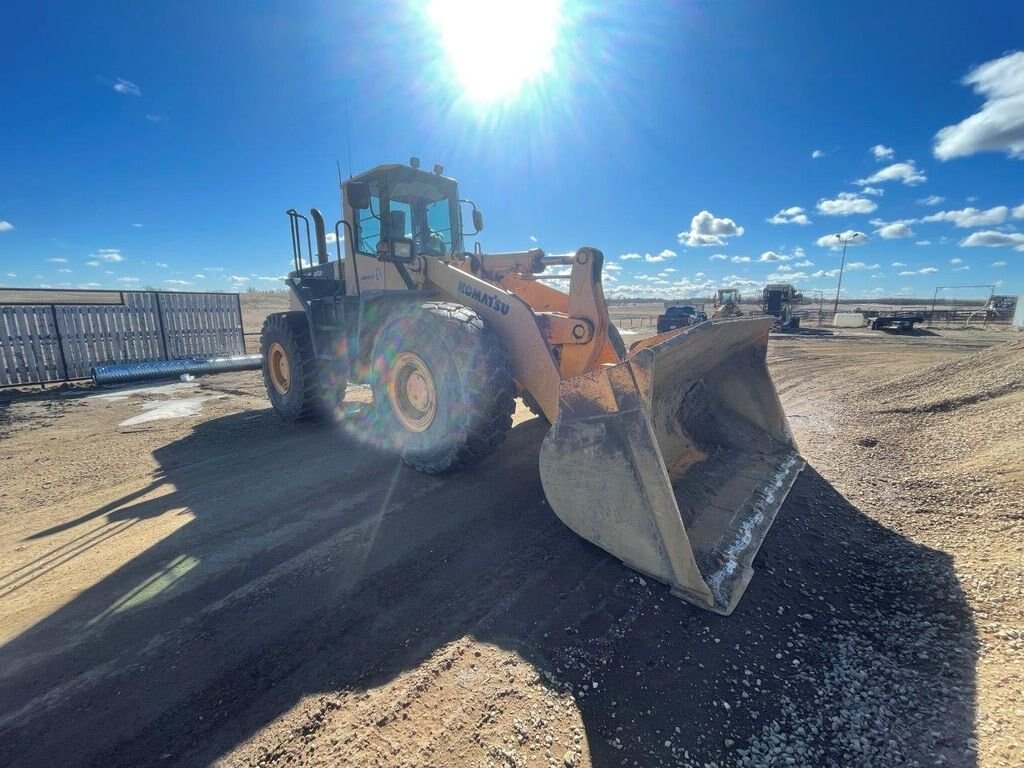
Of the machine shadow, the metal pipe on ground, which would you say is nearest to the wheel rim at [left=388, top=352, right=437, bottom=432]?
the machine shadow

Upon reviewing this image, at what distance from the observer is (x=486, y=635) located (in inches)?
83.8

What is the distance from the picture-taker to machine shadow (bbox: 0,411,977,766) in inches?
65.2

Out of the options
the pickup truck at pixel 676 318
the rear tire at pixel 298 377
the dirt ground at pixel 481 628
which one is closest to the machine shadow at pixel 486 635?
the dirt ground at pixel 481 628

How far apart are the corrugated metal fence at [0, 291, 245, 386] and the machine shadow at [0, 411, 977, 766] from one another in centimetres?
848

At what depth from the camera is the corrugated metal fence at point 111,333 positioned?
856 cm

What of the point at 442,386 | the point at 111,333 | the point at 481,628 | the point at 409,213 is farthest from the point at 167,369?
the point at 481,628

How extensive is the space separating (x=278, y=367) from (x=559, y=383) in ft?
Answer: 17.0

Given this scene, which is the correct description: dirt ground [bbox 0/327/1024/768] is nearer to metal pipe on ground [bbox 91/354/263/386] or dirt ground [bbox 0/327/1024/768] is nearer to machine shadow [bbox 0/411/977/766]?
machine shadow [bbox 0/411/977/766]

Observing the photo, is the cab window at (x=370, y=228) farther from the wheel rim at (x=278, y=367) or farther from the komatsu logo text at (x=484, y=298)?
the wheel rim at (x=278, y=367)

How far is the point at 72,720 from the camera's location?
171 cm

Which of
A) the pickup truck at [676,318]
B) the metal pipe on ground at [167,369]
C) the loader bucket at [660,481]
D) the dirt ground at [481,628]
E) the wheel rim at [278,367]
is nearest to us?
the dirt ground at [481,628]

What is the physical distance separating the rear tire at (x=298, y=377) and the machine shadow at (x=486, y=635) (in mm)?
2498

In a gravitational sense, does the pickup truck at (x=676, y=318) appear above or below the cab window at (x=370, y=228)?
below

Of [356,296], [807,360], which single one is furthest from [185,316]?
[807,360]
